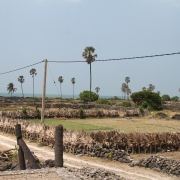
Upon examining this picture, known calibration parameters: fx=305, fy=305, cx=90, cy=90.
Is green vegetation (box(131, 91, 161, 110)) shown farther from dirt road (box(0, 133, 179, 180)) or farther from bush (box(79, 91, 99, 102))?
dirt road (box(0, 133, 179, 180))

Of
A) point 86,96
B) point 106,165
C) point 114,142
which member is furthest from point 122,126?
point 86,96

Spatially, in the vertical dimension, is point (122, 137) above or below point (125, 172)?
above

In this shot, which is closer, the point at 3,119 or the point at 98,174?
the point at 98,174

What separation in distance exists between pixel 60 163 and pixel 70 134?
7.83m

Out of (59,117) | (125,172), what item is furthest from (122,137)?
(59,117)

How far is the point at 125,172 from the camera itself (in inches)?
519

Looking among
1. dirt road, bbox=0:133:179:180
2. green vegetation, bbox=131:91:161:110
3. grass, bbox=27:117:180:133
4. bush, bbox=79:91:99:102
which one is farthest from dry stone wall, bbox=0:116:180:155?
bush, bbox=79:91:99:102

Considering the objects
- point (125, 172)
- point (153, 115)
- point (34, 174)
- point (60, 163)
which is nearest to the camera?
point (34, 174)

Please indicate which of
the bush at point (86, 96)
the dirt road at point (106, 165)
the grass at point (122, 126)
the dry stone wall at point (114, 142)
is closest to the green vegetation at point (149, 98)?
the bush at point (86, 96)

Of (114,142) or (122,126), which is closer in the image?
(114,142)

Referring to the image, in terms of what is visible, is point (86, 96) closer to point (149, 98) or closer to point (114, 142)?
point (149, 98)

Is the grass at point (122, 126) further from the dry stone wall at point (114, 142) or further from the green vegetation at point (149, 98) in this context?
the green vegetation at point (149, 98)

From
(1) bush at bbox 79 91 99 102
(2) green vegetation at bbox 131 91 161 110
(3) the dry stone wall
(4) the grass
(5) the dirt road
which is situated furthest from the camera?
(1) bush at bbox 79 91 99 102

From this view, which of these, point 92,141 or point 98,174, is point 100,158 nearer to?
point 92,141
